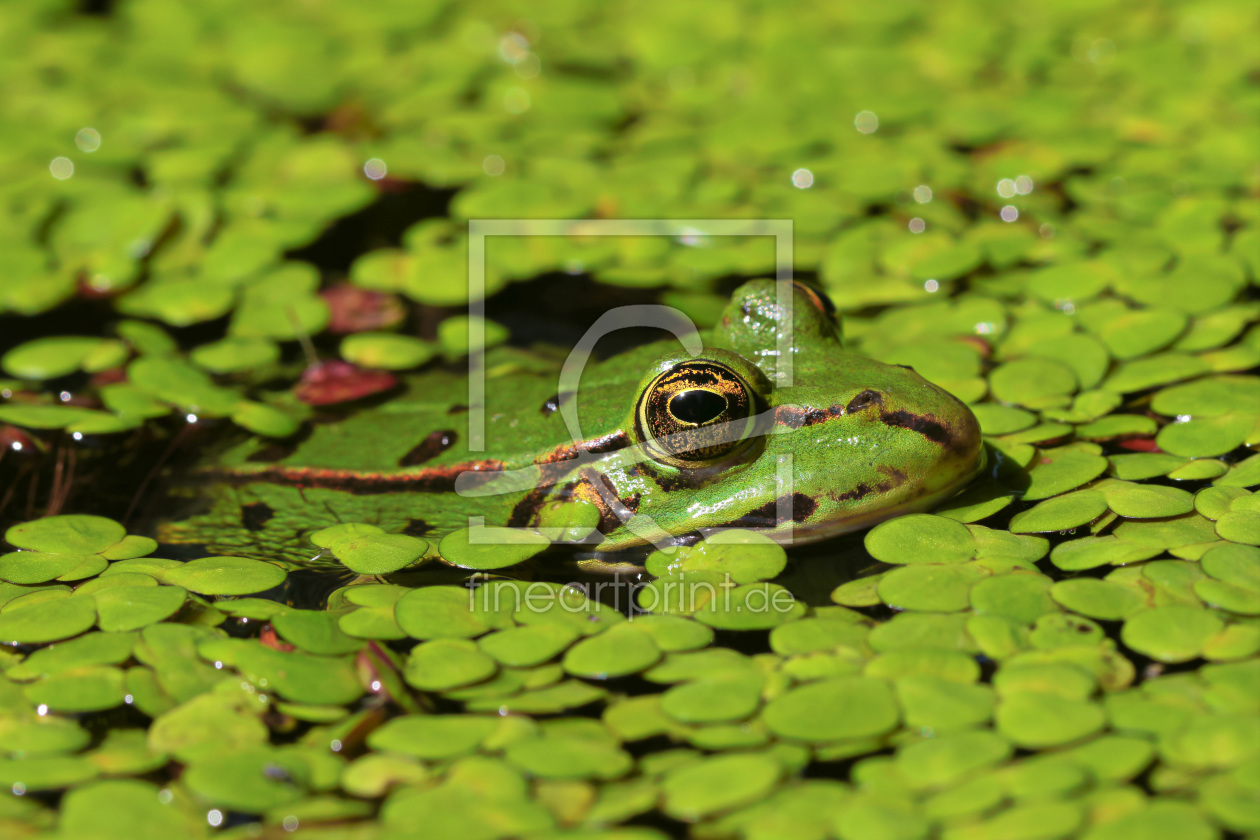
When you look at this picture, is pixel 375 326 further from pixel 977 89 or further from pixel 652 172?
pixel 977 89

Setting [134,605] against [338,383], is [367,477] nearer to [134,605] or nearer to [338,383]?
[338,383]

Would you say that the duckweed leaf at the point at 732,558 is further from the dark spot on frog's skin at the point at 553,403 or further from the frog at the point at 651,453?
the dark spot on frog's skin at the point at 553,403

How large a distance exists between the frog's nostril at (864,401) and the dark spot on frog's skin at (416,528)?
124 cm

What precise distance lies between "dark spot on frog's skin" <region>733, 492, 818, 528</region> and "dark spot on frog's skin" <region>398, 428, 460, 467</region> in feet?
3.15

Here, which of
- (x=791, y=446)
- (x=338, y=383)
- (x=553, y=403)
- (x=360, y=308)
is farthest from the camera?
(x=360, y=308)

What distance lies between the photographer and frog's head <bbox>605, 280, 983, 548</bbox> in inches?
108

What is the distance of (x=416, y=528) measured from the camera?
3.03 m

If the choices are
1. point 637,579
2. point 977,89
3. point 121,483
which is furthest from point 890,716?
point 977,89

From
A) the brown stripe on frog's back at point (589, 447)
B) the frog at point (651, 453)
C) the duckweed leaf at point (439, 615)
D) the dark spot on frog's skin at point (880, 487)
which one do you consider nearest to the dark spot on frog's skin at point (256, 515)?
the frog at point (651, 453)

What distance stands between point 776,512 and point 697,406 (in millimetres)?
360

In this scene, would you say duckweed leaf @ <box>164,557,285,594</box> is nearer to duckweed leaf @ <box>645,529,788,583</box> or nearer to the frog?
the frog

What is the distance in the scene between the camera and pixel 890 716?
7.18ft

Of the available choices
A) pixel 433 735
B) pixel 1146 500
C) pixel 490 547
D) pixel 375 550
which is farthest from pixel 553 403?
pixel 1146 500

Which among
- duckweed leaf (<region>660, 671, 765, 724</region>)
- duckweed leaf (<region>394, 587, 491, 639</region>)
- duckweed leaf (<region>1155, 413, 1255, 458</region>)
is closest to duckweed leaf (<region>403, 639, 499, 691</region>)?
duckweed leaf (<region>394, 587, 491, 639</region>)
